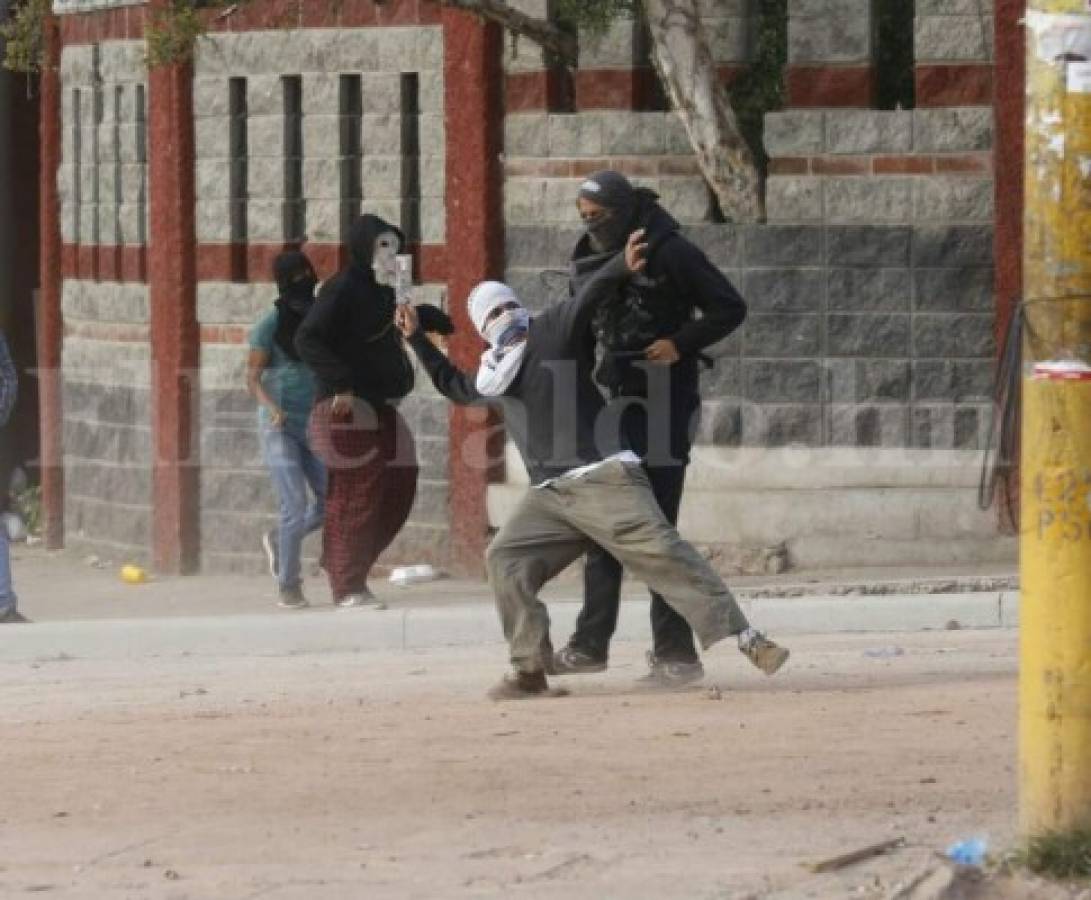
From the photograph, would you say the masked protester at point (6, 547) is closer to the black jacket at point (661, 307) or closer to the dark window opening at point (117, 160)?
the black jacket at point (661, 307)

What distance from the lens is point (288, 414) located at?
1470 centimetres

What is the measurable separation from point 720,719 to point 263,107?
7.75 m

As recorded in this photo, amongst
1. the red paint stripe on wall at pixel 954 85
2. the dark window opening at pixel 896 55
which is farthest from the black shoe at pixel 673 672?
the dark window opening at pixel 896 55

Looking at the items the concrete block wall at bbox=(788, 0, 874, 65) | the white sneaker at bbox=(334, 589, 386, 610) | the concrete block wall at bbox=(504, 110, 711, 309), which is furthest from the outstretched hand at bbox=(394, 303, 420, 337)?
the concrete block wall at bbox=(788, 0, 874, 65)

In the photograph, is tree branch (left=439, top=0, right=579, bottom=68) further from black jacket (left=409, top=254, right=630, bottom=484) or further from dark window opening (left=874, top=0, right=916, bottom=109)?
black jacket (left=409, top=254, right=630, bottom=484)

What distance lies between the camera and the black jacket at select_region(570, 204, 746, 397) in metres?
10.3

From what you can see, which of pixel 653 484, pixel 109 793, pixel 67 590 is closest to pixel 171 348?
pixel 67 590

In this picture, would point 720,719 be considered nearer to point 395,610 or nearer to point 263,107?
point 395,610

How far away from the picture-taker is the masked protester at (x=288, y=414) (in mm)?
14445

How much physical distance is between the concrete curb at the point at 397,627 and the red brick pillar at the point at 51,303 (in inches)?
240

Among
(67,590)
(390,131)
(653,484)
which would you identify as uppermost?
(390,131)

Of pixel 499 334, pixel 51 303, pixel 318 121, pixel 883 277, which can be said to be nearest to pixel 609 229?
pixel 499 334

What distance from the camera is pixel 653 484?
10430 millimetres

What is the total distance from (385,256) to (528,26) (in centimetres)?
188
